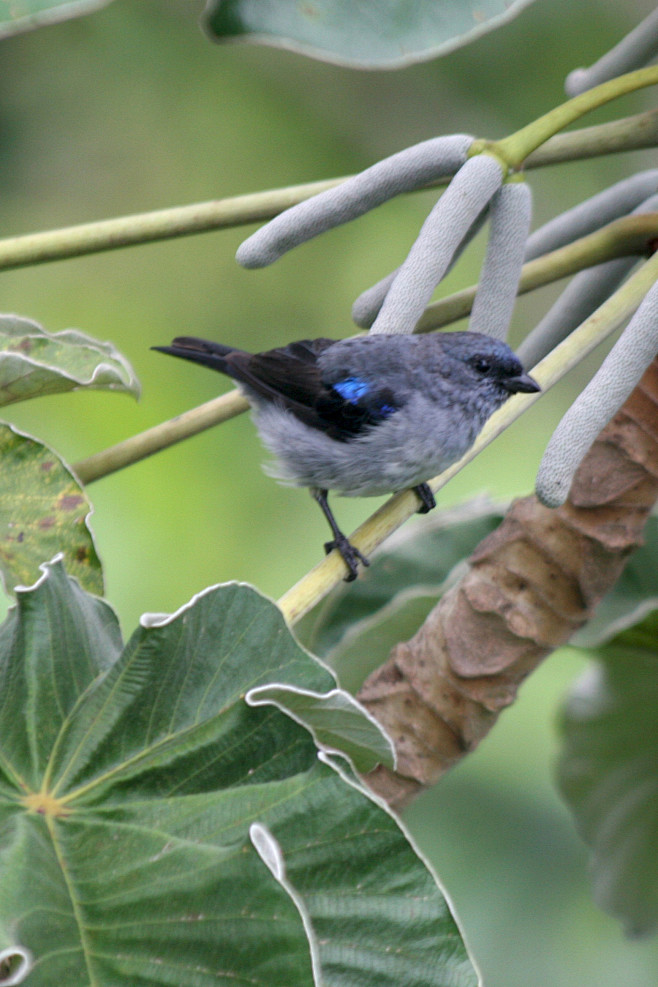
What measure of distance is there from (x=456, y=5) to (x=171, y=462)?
4.48 feet

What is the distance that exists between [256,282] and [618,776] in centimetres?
173

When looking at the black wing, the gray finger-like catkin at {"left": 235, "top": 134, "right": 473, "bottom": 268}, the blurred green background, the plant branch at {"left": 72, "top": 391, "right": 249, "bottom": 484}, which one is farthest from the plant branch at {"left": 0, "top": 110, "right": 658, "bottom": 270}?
the blurred green background

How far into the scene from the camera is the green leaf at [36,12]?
0.97 m

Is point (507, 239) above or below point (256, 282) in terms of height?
below

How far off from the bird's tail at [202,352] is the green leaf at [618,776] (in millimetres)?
661

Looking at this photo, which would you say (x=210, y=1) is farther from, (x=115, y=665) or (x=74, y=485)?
(x=115, y=665)

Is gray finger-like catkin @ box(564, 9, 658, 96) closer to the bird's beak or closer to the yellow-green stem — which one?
the yellow-green stem

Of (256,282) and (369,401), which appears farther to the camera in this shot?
(256,282)

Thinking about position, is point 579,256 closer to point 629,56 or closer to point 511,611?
point 629,56

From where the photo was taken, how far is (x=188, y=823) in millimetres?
699

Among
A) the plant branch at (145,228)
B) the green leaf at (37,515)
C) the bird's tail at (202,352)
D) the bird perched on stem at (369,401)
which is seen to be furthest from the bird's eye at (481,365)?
the green leaf at (37,515)

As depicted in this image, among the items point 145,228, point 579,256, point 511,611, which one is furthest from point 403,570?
point 145,228

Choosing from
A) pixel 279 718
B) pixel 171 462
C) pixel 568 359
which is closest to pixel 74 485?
pixel 279 718

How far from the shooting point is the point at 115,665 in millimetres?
752
